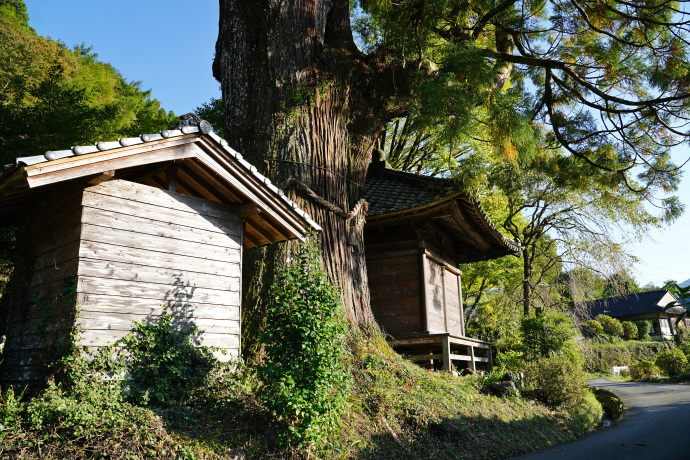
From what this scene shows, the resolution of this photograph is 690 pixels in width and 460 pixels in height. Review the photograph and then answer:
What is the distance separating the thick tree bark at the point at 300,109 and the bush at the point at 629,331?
3820 cm

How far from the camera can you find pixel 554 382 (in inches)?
478

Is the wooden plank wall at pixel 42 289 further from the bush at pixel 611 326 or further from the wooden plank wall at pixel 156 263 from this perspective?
the bush at pixel 611 326

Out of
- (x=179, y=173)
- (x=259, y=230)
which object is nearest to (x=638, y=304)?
(x=259, y=230)

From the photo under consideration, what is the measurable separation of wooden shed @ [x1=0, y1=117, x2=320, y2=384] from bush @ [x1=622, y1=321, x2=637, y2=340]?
40.8 meters

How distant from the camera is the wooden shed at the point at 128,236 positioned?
219 inches

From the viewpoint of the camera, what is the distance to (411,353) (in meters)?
12.7

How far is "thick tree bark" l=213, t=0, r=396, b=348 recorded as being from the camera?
8789 millimetres

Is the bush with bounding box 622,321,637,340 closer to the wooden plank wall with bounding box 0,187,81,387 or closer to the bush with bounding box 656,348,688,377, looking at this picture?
the bush with bounding box 656,348,688,377

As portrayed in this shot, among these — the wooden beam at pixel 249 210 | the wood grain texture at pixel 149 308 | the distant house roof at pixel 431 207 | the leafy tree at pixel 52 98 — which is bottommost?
the wood grain texture at pixel 149 308

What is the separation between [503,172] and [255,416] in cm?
1665

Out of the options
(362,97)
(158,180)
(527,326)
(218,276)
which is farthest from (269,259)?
(527,326)

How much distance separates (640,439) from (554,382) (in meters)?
3.18

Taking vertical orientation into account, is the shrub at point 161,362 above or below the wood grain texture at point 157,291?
below

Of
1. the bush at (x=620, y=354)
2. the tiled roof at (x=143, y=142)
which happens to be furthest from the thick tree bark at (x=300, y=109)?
the bush at (x=620, y=354)
